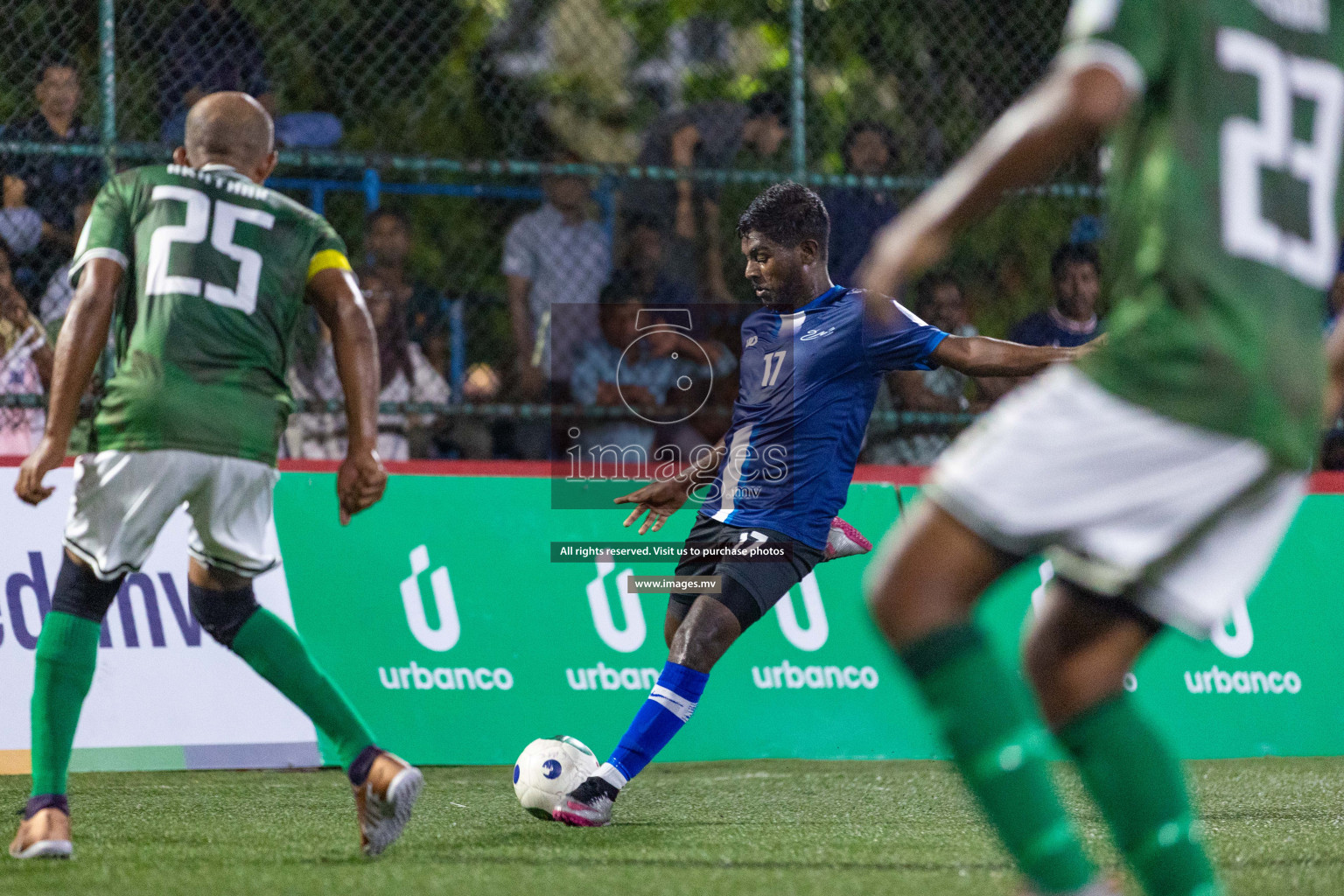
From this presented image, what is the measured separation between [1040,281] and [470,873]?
8.91 metres

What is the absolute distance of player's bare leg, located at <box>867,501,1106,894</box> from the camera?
2.63 metres

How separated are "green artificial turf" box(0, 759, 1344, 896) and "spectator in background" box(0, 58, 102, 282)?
2.73 m

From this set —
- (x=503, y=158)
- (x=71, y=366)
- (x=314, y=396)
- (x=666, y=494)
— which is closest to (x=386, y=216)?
(x=503, y=158)

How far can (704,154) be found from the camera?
9.20 m

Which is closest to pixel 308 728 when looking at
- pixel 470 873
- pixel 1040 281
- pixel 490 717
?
pixel 490 717

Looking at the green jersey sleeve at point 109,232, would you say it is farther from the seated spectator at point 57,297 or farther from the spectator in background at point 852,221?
the spectator in background at point 852,221

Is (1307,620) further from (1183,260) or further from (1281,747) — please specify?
(1183,260)

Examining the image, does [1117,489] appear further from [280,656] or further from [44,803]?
[44,803]

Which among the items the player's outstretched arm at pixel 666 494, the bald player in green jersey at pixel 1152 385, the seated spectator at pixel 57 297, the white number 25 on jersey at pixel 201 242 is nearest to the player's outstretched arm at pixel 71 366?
the white number 25 on jersey at pixel 201 242

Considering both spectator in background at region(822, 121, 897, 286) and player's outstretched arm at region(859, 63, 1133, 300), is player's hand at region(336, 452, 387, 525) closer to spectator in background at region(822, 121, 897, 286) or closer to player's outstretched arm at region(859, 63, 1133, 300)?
player's outstretched arm at region(859, 63, 1133, 300)

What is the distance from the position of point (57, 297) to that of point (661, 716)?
4.06 metres

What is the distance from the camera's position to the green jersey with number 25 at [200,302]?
4.14m

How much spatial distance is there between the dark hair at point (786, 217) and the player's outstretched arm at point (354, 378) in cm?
165

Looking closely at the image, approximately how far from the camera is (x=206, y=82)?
8086 mm
